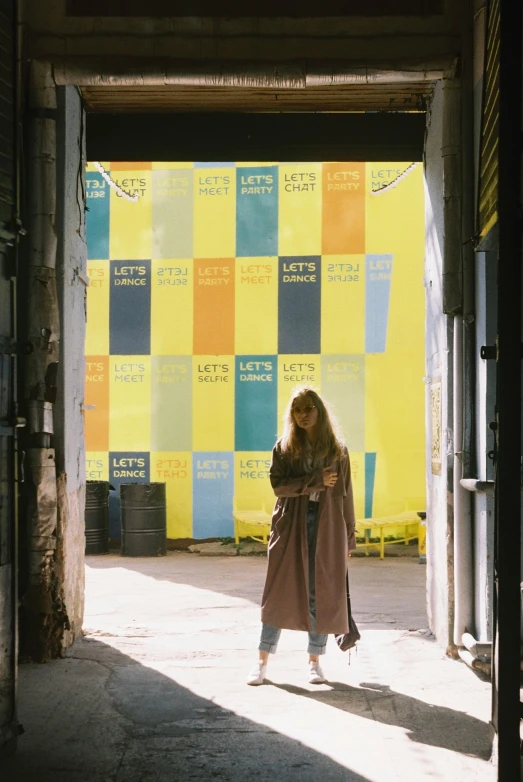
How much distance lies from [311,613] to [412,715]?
0.79m

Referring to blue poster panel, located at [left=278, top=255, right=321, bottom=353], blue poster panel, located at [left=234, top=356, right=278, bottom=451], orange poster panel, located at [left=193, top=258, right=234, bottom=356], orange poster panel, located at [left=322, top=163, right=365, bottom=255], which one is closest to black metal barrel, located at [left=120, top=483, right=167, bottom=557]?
blue poster panel, located at [left=234, top=356, right=278, bottom=451]

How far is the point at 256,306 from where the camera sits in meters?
10.5

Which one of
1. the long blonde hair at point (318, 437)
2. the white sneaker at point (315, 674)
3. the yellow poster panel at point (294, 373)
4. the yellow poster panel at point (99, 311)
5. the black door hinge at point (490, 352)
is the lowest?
the white sneaker at point (315, 674)

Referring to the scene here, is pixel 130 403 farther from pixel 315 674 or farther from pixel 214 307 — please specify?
pixel 315 674

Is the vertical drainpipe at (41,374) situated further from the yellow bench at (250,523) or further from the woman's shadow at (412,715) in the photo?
the yellow bench at (250,523)

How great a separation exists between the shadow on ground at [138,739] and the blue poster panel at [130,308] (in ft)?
20.4

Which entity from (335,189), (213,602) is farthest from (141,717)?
(335,189)

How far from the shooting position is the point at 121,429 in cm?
1063

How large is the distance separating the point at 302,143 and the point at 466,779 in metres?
4.43

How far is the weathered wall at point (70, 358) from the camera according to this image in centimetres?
527

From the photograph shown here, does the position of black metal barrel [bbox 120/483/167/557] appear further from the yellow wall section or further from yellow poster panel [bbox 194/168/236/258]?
yellow poster panel [bbox 194/168/236/258]

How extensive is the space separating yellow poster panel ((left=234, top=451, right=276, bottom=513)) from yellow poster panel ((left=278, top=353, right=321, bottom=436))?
17.8 inches

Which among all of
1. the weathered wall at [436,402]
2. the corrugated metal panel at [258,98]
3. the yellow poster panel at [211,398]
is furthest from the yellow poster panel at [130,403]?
the weathered wall at [436,402]

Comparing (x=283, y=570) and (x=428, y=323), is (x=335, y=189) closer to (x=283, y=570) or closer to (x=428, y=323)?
(x=428, y=323)
